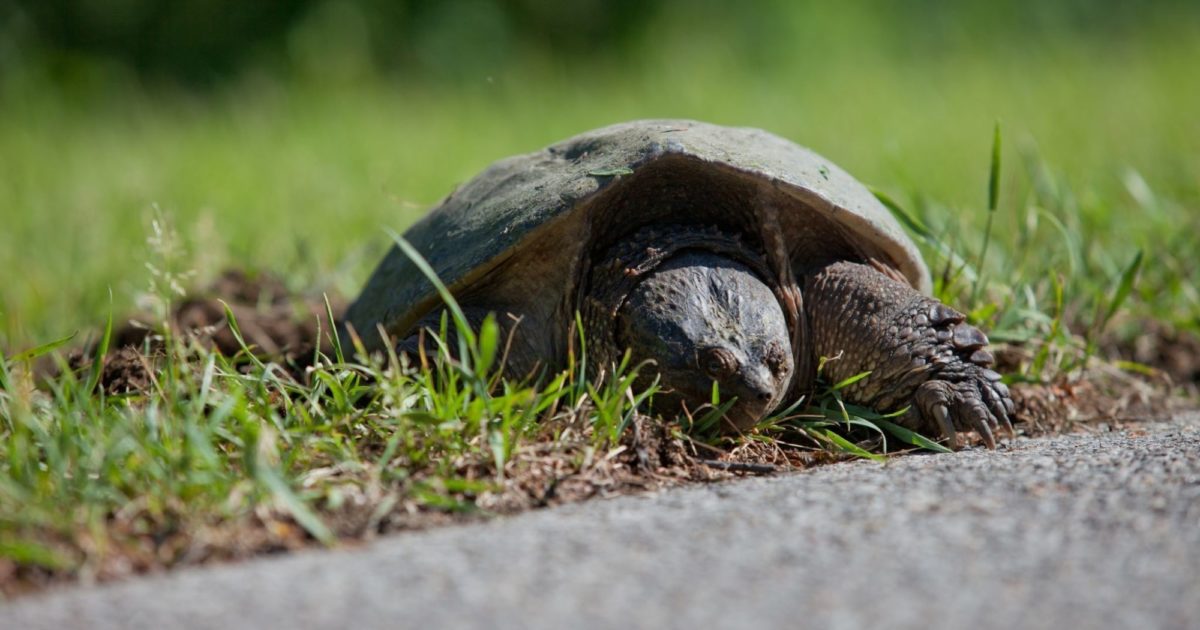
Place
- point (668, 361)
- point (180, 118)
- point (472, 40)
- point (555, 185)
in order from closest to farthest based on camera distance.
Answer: point (668, 361), point (555, 185), point (180, 118), point (472, 40)

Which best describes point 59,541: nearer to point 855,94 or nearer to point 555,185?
point 555,185

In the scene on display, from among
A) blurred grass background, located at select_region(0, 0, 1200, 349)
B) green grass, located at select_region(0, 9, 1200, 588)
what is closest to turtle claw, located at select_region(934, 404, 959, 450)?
green grass, located at select_region(0, 9, 1200, 588)

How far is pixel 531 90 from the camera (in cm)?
909

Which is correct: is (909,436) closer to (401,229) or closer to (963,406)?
(963,406)

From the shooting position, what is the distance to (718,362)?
242 centimetres

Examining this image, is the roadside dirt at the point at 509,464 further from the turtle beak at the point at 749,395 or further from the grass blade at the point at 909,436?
the grass blade at the point at 909,436

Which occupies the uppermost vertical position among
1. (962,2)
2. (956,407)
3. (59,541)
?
(962,2)

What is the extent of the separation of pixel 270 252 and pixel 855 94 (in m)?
4.84

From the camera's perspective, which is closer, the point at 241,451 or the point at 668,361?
the point at 241,451

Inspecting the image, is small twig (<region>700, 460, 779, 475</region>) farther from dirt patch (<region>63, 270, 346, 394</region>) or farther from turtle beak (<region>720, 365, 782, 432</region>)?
dirt patch (<region>63, 270, 346, 394</region>)

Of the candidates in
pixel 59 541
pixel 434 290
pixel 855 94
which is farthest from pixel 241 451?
pixel 855 94

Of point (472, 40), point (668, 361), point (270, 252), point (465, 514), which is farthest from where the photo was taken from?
point (472, 40)

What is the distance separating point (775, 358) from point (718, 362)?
17 cm

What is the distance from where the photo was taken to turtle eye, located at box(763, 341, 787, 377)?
8.21 ft
